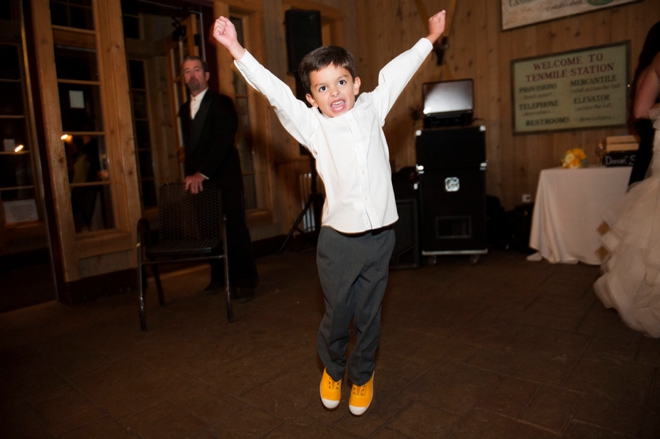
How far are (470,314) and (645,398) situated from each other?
107 centimetres

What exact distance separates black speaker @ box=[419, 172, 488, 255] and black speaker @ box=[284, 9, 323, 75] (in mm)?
1549

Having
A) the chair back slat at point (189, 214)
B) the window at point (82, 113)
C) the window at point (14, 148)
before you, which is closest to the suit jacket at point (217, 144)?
the chair back slat at point (189, 214)

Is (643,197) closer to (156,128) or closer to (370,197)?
(370,197)

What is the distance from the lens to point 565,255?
12.5ft

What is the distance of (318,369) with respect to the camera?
84.4 inches

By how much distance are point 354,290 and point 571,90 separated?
3.79 meters

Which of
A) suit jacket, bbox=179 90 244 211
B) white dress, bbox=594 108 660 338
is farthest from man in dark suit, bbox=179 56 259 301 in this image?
white dress, bbox=594 108 660 338

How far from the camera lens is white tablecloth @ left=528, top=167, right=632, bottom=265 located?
11.7ft

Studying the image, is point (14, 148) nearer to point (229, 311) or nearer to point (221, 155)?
point (221, 155)

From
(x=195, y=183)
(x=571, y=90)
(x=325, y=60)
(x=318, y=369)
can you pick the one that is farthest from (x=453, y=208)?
(x=325, y=60)

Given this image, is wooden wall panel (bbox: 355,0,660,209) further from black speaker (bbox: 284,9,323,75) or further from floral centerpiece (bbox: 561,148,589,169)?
black speaker (bbox: 284,9,323,75)

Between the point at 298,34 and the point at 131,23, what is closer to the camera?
the point at 298,34

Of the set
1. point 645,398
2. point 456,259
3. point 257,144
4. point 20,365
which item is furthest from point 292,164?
point 645,398

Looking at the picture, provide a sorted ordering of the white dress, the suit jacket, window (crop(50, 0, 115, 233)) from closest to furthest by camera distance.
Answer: the white dress, the suit jacket, window (crop(50, 0, 115, 233))
